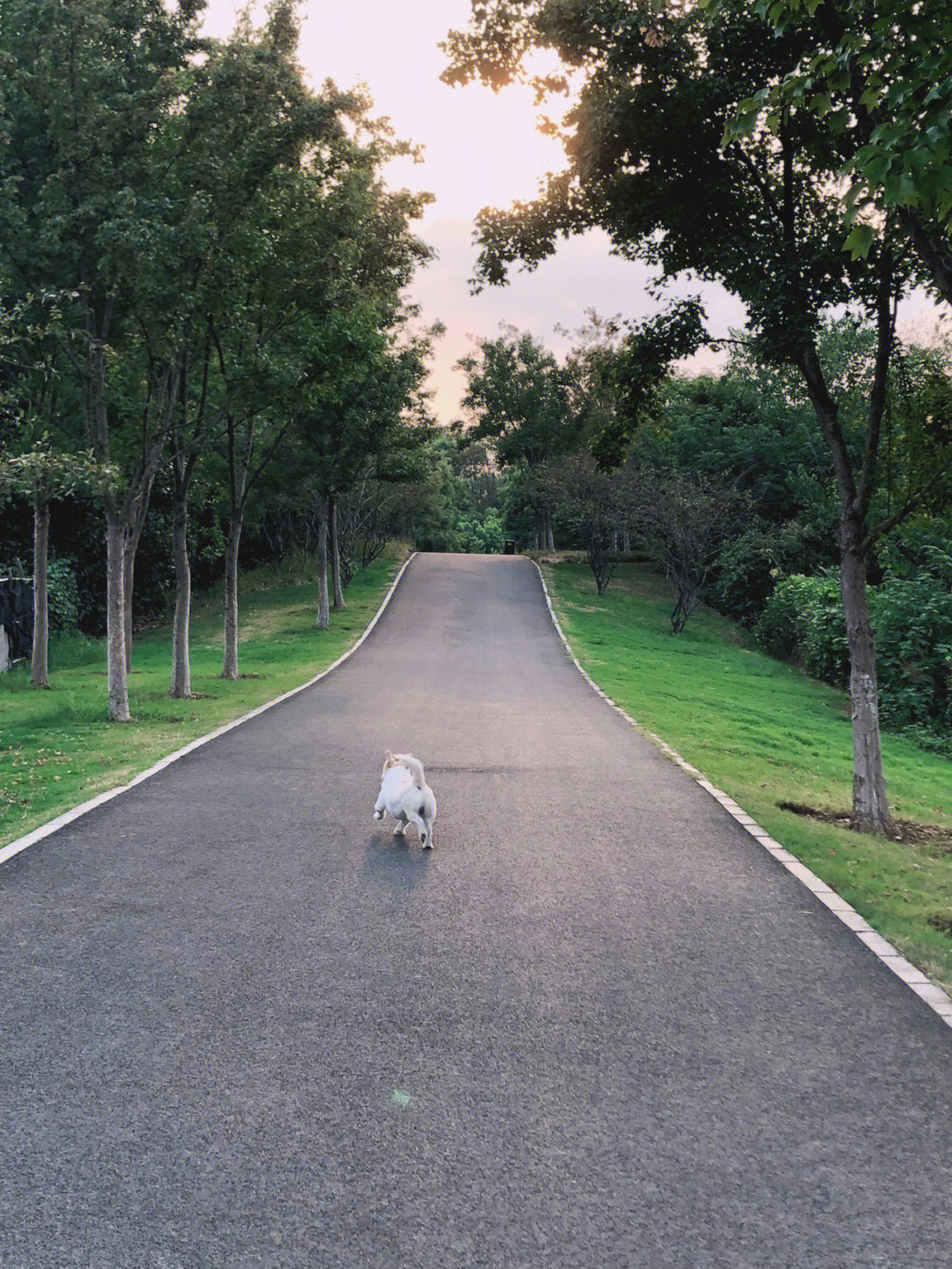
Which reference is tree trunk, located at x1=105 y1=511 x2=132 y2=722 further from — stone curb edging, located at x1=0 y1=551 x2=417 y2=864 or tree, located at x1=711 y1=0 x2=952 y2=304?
tree, located at x1=711 y1=0 x2=952 y2=304

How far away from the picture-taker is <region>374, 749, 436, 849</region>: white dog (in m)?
7.65

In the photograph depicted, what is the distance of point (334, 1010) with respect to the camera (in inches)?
183

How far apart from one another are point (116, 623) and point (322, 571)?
17463 millimetres

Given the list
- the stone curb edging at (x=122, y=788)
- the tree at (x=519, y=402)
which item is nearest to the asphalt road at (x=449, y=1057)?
the stone curb edging at (x=122, y=788)

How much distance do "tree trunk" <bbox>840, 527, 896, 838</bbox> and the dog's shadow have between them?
517cm

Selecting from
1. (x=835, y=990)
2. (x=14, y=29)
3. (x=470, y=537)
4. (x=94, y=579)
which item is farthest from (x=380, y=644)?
(x=470, y=537)

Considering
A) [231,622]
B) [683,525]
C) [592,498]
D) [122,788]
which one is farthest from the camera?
[592,498]

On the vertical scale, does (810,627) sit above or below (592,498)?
below

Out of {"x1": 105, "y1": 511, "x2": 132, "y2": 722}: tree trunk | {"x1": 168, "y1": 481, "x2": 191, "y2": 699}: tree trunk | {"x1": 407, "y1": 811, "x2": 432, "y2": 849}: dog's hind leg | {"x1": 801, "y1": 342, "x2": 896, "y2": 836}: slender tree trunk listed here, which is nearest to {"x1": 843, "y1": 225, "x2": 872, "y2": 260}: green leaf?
{"x1": 407, "y1": 811, "x2": 432, "y2": 849}: dog's hind leg

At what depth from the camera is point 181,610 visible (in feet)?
62.1

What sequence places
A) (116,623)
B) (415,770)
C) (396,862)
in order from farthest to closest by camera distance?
1. (116,623)
2. (415,770)
3. (396,862)

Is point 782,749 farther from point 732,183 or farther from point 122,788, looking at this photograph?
point 122,788

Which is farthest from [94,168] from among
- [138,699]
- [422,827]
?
[422,827]

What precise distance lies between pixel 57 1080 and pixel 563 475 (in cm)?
3938
